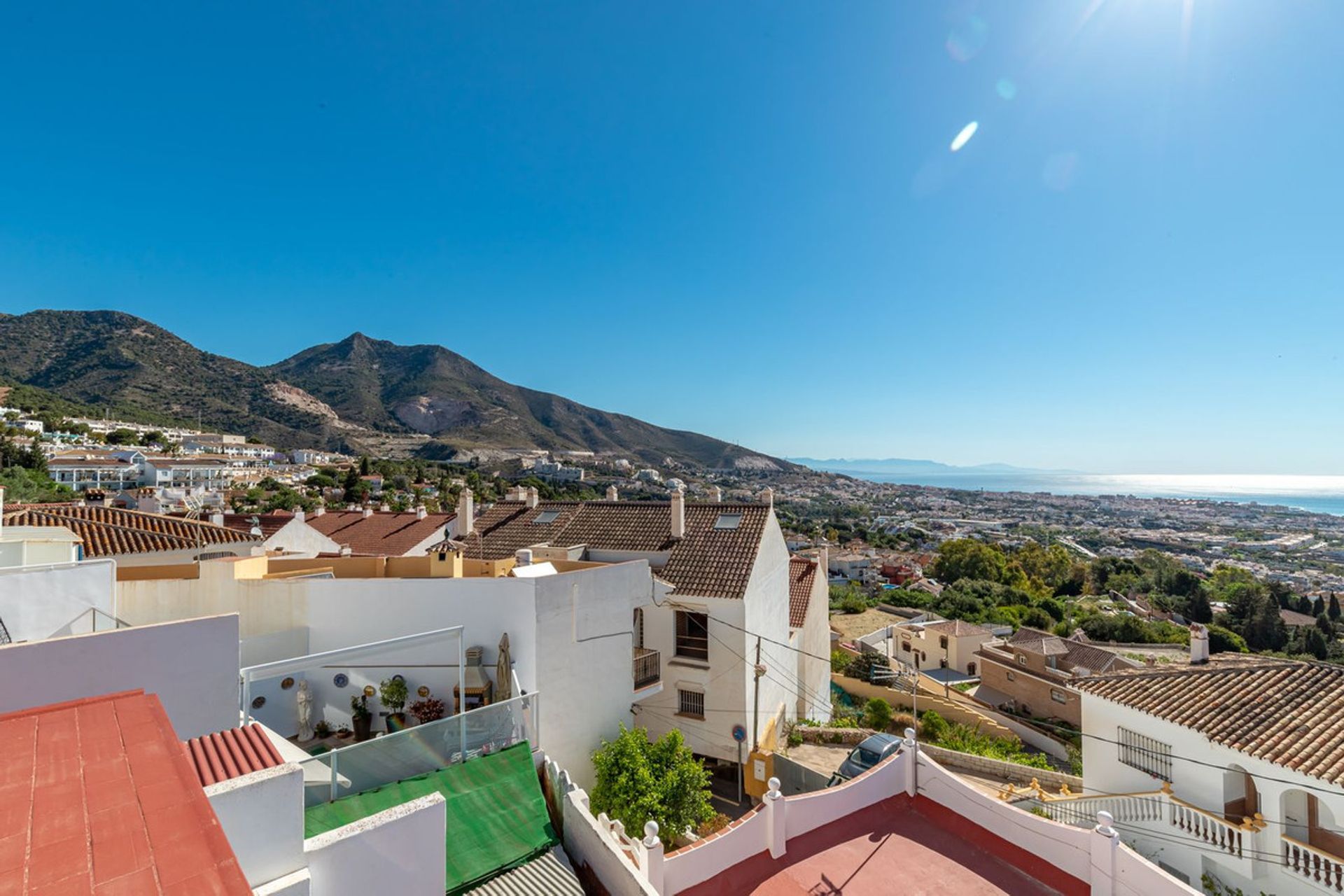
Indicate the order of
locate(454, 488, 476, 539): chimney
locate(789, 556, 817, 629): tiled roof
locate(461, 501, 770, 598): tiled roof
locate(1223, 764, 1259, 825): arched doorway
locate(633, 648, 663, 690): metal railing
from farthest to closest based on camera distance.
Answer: locate(454, 488, 476, 539): chimney
locate(789, 556, 817, 629): tiled roof
locate(461, 501, 770, 598): tiled roof
locate(633, 648, 663, 690): metal railing
locate(1223, 764, 1259, 825): arched doorway

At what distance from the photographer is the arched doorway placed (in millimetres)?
9227

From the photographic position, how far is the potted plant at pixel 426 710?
9648 millimetres

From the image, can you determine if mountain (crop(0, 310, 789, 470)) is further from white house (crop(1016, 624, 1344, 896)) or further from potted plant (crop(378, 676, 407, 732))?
white house (crop(1016, 624, 1344, 896))

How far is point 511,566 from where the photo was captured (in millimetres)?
12539

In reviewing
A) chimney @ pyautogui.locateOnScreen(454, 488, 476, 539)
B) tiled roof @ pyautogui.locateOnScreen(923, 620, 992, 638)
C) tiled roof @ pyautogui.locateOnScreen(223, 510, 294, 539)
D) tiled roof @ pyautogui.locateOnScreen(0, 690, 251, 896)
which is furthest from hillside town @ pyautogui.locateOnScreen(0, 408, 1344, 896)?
tiled roof @ pyautogui.locateOnScreen(923, 620, 992, 638)

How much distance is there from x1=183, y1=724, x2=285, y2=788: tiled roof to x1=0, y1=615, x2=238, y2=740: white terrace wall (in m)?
1.82

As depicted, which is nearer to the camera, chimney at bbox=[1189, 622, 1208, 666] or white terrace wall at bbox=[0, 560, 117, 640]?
white terrace wall at bbox=[0, 560, 117, 640]

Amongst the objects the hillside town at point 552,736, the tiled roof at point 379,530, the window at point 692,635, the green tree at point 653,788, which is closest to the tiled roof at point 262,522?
the tiled roof at point 379,530

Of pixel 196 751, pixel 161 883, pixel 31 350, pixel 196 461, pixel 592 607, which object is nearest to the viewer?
pixel 161 883

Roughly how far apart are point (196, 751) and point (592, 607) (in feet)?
25.5

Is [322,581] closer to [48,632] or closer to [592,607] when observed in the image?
[48,632]

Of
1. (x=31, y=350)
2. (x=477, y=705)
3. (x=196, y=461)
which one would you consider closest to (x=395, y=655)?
(x=477, y=705)

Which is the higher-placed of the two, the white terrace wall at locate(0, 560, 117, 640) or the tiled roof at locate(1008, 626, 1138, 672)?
the white terrace wall at locate(0, 560, 117, 640)

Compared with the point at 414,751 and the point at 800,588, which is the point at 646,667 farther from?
the point at 800,588
